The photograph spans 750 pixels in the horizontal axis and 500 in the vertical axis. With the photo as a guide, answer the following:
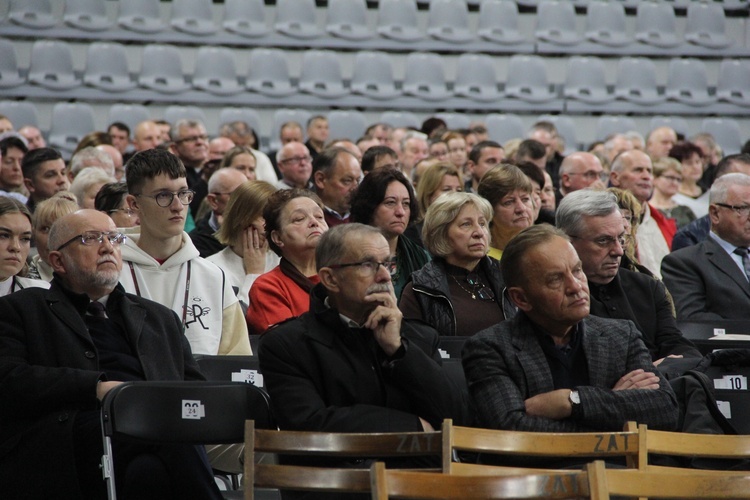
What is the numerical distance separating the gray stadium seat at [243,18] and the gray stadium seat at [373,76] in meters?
1.24

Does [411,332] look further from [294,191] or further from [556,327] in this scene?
[294,191]

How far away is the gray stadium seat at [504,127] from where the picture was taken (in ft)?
39.0

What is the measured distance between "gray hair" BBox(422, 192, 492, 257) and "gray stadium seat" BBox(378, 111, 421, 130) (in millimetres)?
7096

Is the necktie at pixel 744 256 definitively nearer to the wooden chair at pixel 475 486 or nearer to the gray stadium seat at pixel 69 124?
the wooden chair at pixel 475 486

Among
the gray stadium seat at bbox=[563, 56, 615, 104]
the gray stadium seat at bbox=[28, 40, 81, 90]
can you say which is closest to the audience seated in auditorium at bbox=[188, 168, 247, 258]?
the gray stadium seat at bbox=[28, 40, 81, 90]

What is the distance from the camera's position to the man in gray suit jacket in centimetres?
324

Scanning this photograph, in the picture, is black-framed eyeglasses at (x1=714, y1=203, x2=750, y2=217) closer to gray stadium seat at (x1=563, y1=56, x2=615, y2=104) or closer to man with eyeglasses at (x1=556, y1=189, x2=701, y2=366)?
man with eyeglasses at (x1=556, y1=189, x2=701, y2=366)

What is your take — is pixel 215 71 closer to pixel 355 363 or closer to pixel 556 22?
pixel 556 22

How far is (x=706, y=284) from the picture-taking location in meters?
5.49

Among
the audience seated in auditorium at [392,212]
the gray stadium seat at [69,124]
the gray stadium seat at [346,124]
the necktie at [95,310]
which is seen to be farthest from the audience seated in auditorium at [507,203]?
the gray stadium seat at [69,124]

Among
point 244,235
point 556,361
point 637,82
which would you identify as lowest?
point 556,361

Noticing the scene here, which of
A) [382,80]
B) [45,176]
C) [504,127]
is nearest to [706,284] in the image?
[45,176]

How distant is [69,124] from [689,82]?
7392mm

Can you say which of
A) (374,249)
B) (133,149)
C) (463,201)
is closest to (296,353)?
(374,249)
